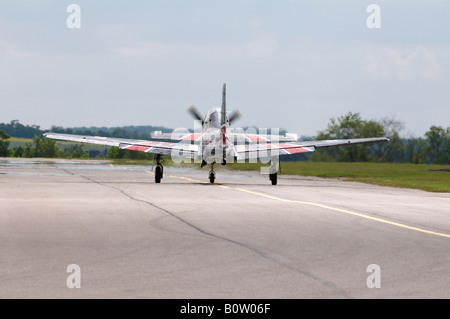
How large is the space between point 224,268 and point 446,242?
182 inches

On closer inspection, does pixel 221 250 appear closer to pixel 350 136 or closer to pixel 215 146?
pixel 215 146

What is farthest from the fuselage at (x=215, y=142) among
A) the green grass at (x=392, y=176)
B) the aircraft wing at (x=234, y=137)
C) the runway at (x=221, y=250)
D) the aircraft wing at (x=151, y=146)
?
the runway at (x=221, y=250)

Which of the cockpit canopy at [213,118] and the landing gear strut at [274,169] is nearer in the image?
the landing gear strut at [274,169]

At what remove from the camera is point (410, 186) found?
3594 cm

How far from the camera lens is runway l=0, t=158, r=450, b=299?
800 cm

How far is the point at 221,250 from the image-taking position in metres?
10.9

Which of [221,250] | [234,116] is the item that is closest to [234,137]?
[234,116]

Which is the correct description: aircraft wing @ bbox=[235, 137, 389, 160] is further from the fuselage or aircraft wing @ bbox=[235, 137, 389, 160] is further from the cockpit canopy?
the cockpit canopy

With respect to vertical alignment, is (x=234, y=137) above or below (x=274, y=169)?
above

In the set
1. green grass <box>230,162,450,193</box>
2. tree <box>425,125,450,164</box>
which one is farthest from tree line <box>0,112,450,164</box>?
green grass <box>230,162,450,193</box>

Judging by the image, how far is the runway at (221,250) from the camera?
800 centimetres

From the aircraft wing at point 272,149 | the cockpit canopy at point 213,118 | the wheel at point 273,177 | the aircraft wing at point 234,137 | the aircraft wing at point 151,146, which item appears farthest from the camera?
the aircraft wing at point 234,137

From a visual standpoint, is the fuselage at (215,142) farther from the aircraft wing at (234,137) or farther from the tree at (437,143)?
the tree at (437,143)
